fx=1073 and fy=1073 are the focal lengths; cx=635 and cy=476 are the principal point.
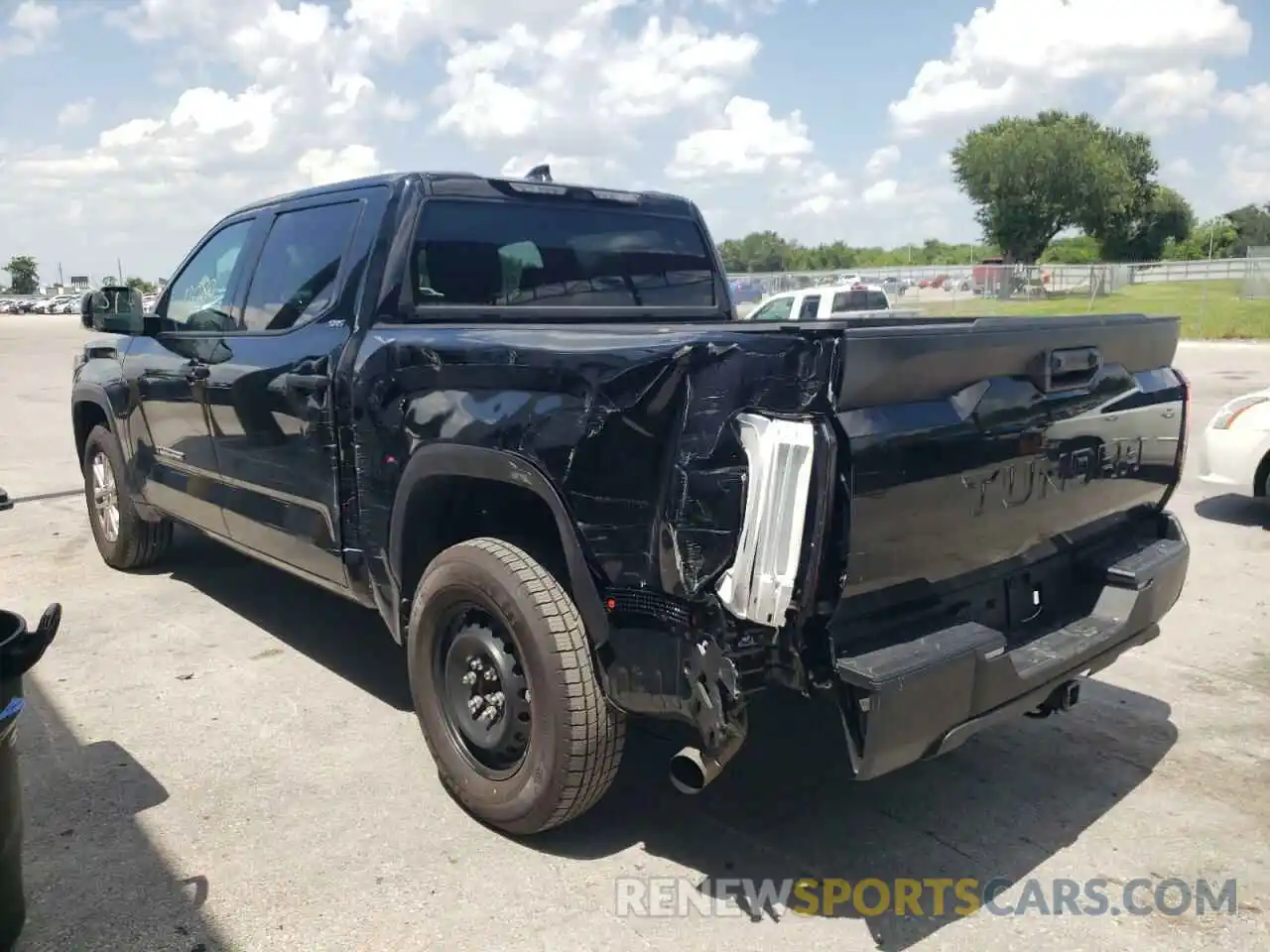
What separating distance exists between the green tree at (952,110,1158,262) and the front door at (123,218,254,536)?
62.4 m

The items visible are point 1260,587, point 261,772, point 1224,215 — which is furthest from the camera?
point 1224,215

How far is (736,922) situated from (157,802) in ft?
6.44

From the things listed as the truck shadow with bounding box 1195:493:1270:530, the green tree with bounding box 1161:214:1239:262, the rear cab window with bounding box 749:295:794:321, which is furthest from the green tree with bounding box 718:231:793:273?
the truck shadow with bounding box 1195:493:1270:530

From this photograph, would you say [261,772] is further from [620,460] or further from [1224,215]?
[1224,215]

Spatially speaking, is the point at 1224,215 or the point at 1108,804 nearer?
the point at 1108,804

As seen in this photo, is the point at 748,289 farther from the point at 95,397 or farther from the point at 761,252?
the point at 761,252

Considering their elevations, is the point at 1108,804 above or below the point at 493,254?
below

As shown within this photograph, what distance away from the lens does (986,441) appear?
2.83 meters

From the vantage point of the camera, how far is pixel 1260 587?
599cm

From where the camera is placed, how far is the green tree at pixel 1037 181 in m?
60.6

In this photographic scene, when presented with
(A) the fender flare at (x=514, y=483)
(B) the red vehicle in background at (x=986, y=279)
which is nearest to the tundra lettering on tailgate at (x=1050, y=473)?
(A) the fender flare at (x=514, y=483)

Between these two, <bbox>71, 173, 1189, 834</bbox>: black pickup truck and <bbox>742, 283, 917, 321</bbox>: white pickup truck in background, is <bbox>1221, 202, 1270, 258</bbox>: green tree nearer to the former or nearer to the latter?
<bbox>742, 283, 917, 321</bbox>: white pickup truck in background

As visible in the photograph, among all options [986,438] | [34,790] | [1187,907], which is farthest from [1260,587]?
[34,790]

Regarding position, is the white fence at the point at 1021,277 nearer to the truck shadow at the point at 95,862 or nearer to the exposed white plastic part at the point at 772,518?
the truck shadow at the point at 95,862
